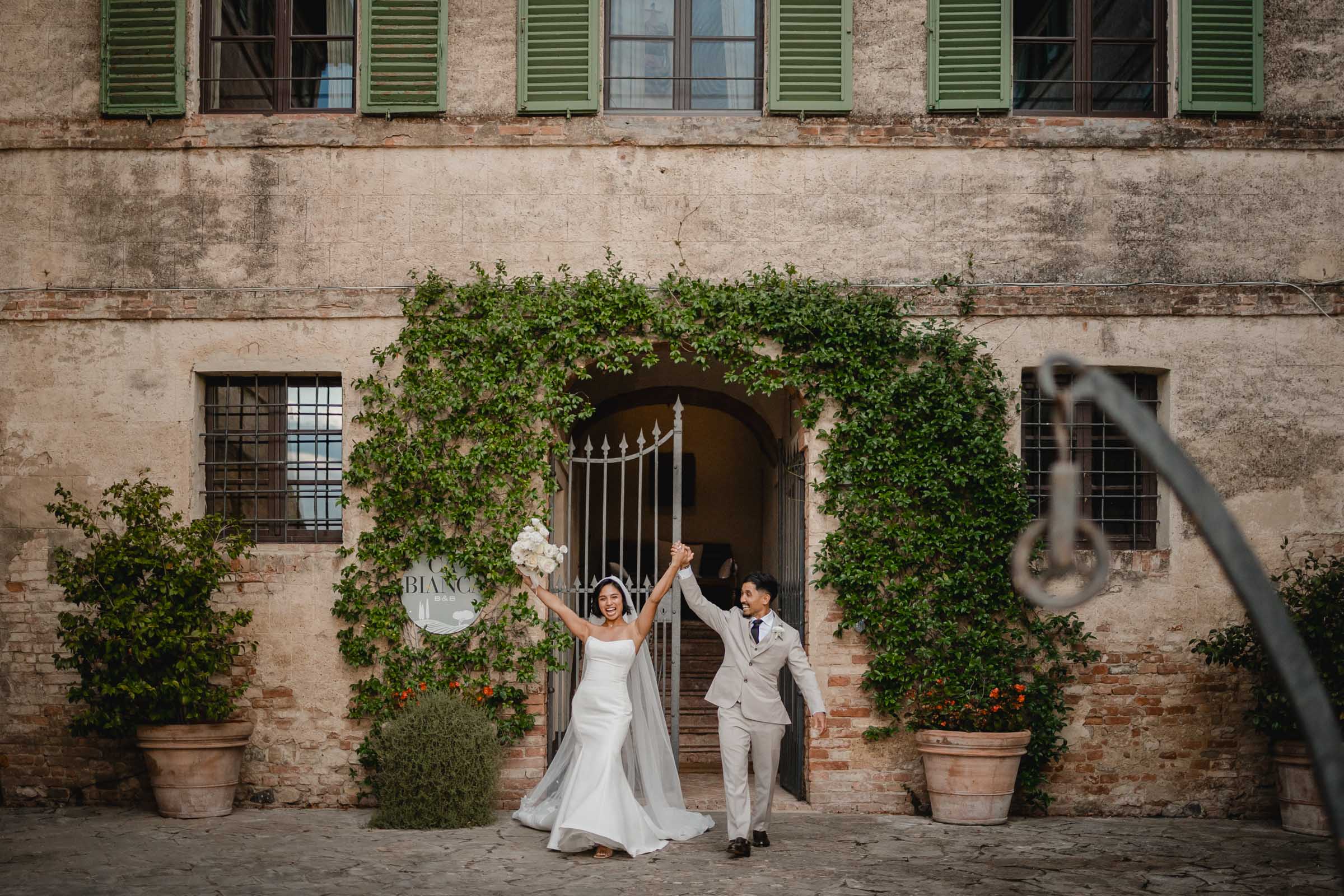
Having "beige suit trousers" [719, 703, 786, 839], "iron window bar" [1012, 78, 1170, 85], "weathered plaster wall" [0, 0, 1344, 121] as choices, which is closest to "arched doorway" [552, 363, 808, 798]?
"beige suit trousers" [719, 703, 786, 839]

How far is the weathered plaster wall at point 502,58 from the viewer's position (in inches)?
331

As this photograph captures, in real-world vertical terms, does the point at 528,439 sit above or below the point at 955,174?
below

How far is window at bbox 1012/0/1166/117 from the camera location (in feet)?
28.2

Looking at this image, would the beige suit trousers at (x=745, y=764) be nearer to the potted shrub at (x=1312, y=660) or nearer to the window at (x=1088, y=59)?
the potted shrub at (x=1312, y=660)

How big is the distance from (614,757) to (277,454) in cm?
355

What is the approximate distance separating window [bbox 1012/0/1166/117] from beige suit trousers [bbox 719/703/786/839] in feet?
16.0

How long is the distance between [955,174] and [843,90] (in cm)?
99

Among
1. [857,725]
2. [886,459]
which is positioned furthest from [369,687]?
[886,459]

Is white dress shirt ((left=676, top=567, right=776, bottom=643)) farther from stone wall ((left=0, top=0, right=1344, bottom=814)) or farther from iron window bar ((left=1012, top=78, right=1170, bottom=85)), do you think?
iron window bar ((left=1012, top=78, right=1170, bottom=85))

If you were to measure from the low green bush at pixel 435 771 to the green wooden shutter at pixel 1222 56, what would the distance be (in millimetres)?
6528

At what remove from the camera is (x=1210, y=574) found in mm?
8188

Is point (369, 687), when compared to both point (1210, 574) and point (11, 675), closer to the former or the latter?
point (11, 675)

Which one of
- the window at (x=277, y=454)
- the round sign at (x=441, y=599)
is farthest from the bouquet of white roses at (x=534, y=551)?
the window at (x=277, y=454)

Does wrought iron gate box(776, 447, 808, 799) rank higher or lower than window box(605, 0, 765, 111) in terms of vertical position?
lower
